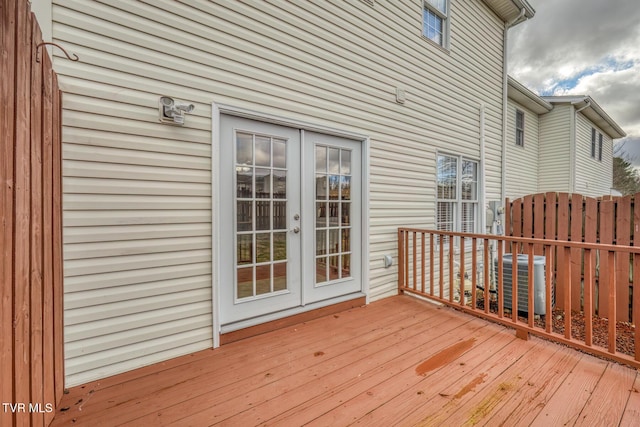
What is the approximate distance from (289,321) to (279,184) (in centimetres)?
137

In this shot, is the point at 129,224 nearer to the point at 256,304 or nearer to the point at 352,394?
the point at 256,304

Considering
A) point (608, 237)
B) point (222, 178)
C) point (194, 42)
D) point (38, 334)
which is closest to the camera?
point (38, 334)

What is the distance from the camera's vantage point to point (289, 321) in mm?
2824

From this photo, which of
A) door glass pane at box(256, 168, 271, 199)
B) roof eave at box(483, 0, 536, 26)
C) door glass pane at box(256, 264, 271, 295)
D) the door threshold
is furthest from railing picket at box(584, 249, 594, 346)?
roof eave at box(483, 0, 536, 26)

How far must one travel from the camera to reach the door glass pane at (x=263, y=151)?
267cm

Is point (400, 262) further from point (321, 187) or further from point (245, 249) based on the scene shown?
point (245, 249)

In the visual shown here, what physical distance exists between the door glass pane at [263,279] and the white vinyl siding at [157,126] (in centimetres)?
46

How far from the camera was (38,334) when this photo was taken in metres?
1.34

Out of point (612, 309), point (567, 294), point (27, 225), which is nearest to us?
point (27, 225)

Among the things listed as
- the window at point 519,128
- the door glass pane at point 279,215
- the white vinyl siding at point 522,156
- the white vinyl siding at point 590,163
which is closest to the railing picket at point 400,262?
the door glass pane at point 279,215

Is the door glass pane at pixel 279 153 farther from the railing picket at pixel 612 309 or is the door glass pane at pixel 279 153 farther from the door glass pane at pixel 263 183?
the railing picket at pixel 612 309

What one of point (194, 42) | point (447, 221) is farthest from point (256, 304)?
point (447, 221)

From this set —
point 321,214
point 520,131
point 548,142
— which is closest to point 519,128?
point 520,131

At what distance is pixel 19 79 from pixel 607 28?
13.1 m
